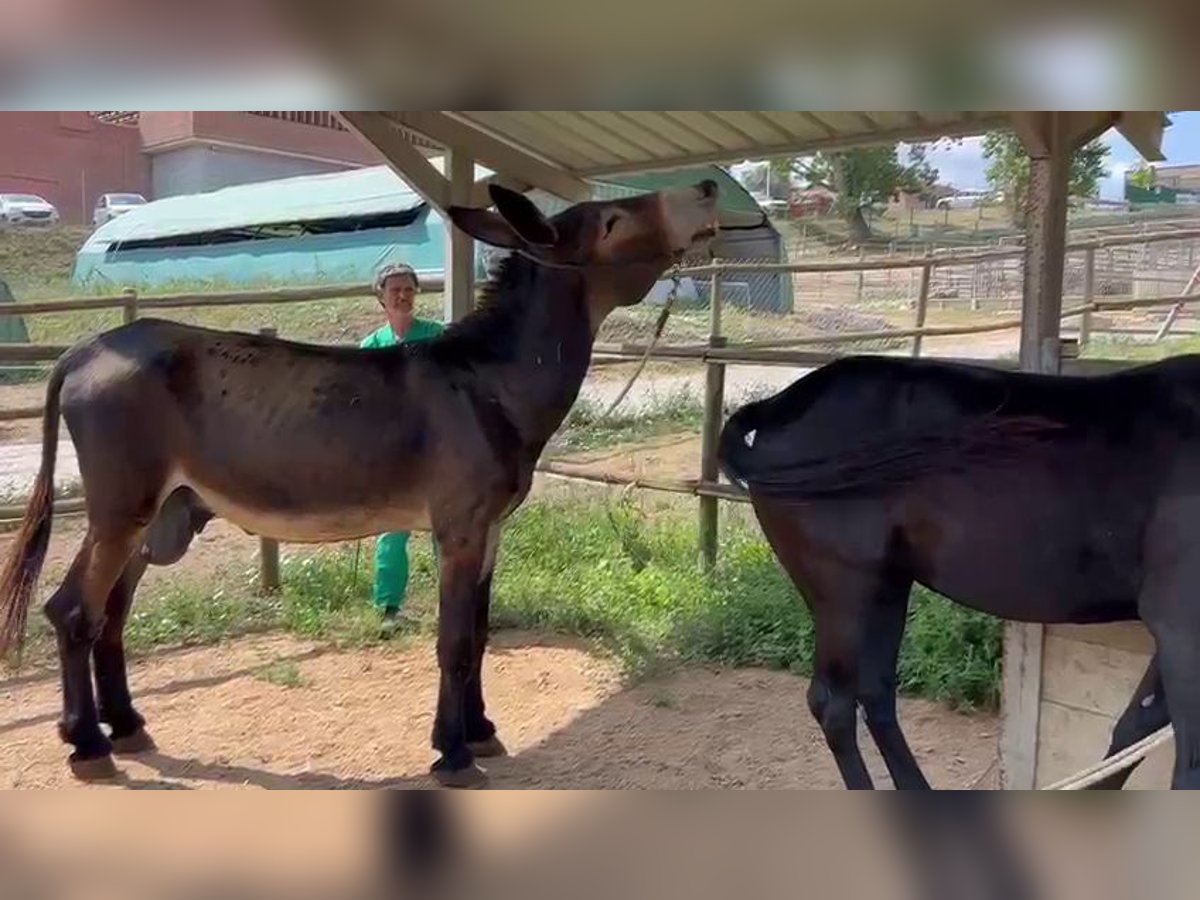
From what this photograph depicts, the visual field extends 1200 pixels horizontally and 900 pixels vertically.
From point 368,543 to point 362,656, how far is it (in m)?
1.19

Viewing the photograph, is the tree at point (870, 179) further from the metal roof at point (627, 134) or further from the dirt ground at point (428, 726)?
the dirt ground at point (428, 726)

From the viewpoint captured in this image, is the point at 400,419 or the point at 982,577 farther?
the point at 400,419

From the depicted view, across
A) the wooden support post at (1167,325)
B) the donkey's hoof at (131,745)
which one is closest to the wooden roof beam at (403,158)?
the donkey's hoof at (131,745)

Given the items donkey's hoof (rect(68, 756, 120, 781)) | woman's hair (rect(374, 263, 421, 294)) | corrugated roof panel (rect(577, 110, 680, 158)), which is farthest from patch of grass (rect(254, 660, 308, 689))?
corrugated roof panel (rect(577, 110, 680, 158))

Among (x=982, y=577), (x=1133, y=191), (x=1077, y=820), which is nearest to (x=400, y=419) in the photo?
(x=982, y=577)

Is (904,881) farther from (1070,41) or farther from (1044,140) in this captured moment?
(1044,140)

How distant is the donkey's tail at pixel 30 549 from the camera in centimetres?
366

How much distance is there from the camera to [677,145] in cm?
481

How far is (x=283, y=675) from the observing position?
4727 millimetres

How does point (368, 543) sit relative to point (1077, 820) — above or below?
below

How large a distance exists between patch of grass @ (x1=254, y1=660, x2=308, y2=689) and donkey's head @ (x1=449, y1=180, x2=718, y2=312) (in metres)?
2.30

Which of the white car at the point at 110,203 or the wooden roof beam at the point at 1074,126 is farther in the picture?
the white car at the point at 110,203

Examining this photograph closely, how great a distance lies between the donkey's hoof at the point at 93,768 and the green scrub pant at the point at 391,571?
173cm

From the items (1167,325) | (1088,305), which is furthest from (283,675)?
(1167,325)
